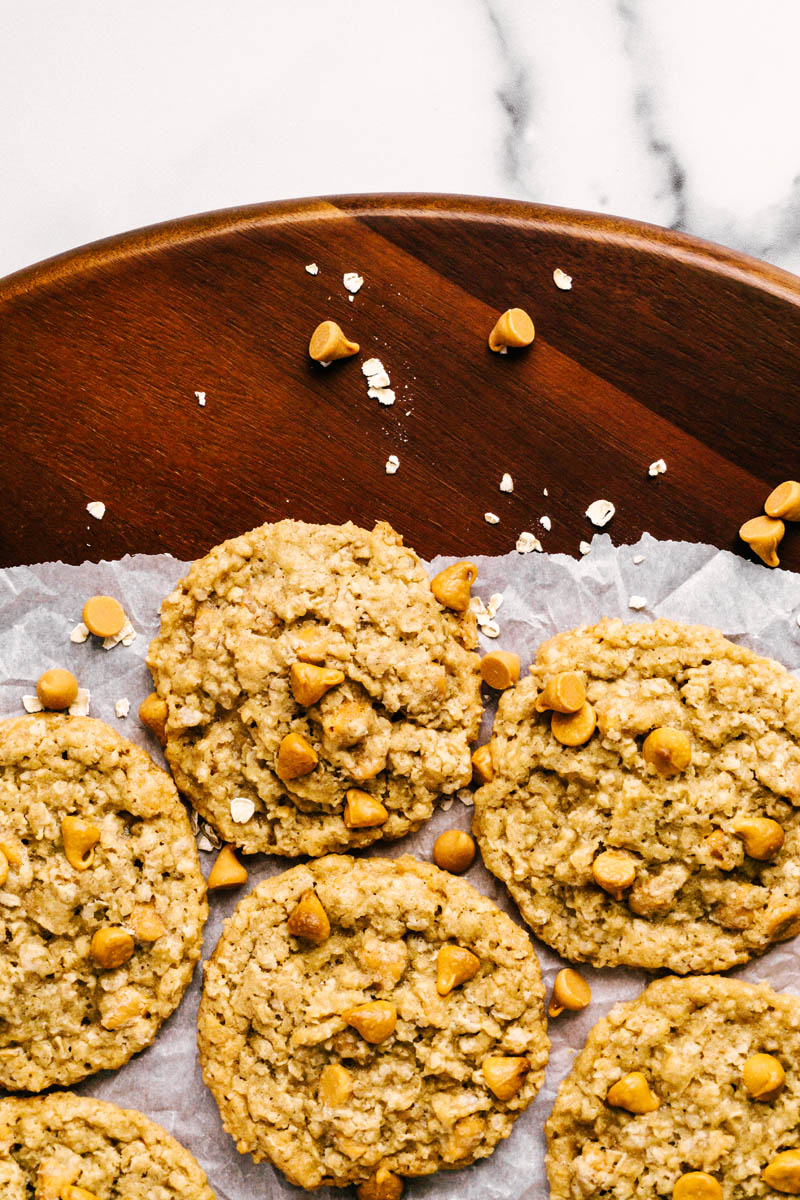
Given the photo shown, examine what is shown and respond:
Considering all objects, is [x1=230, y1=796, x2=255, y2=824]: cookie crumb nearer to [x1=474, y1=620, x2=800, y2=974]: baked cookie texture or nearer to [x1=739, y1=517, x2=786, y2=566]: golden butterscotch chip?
[x1=474, y1=620, x2=800, y2=974]: baked cookie texture

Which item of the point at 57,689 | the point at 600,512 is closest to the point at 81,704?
the point at 57,689

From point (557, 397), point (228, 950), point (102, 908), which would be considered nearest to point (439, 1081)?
point (228, 950)

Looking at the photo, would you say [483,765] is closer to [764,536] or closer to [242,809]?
[242,809]

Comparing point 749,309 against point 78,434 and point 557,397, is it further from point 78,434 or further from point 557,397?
point 78,434

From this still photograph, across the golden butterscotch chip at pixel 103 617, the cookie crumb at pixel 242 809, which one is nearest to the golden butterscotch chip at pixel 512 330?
the golden butterscotch chip at pixel 103 617

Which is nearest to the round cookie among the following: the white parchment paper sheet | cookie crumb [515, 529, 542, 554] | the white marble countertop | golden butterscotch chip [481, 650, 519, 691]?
the white parchment paper sheet
